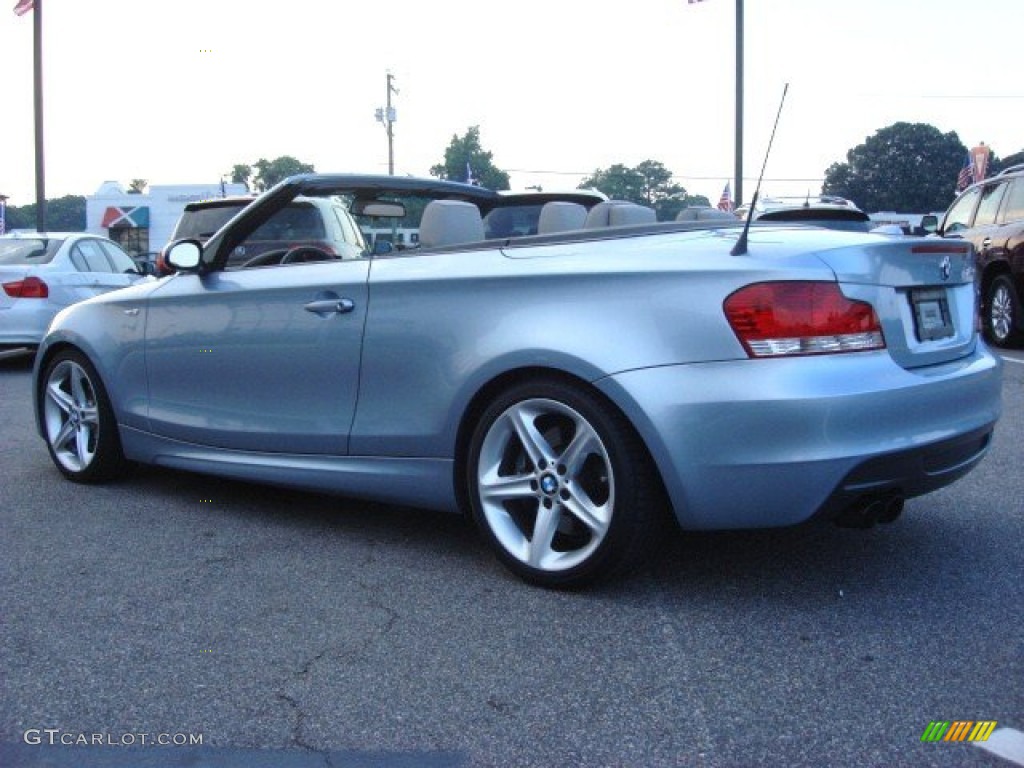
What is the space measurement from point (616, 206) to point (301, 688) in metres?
2.45

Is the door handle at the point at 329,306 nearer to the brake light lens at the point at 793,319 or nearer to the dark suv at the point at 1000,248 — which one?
the brake light lens at the point at 793,319

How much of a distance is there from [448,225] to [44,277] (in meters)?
8.33

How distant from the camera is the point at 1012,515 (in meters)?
4.58

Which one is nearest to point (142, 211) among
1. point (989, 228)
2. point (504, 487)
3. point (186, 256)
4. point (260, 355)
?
point (989, 228)

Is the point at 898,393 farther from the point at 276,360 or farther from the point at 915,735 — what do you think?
the point at 276,360

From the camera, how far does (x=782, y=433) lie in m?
3.21

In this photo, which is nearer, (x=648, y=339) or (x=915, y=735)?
(x=915, y=735)

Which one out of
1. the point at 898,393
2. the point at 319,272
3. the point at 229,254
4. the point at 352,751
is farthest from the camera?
the point at 229,254

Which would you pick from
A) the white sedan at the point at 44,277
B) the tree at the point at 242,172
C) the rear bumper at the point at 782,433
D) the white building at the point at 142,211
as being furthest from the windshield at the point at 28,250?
the tree at the point at 242,172

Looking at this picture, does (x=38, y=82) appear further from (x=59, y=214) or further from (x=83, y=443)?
(x=59, y=214)

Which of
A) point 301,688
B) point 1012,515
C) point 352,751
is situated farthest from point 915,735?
point 1012,515

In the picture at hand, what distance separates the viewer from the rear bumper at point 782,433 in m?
3.21

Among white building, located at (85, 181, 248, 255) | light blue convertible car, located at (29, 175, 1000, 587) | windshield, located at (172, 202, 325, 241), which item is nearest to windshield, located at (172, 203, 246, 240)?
windshield, located at (172, 202, 325, 241)

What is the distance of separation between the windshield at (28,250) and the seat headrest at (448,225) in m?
8.45
